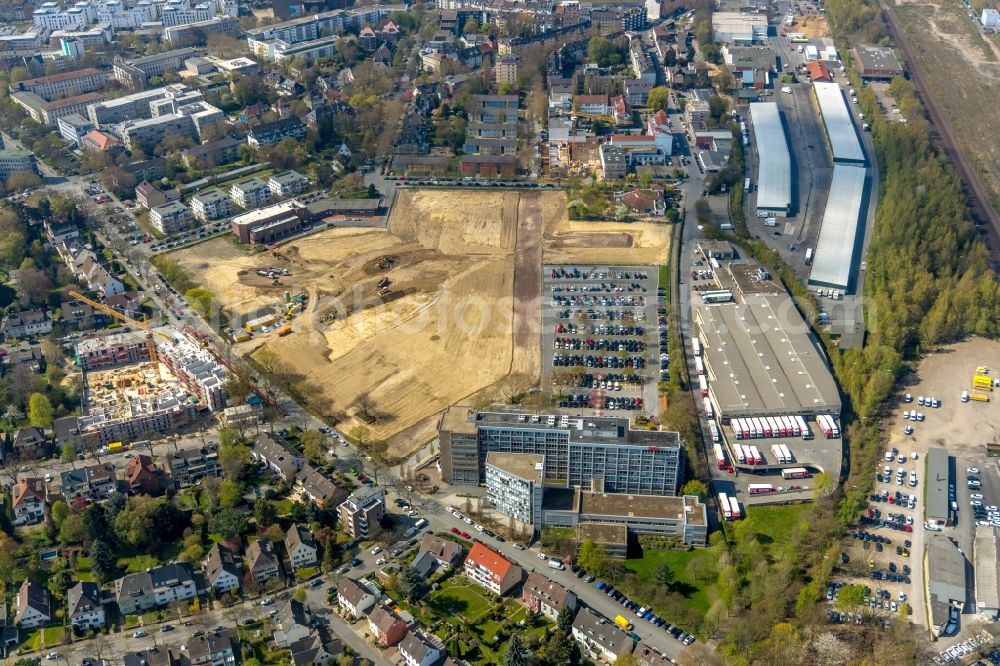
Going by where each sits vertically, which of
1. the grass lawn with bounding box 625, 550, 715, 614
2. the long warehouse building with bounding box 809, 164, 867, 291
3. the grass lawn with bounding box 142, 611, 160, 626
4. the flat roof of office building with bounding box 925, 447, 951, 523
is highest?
the long warehouse building with bounding box 809, 164, 867, 291

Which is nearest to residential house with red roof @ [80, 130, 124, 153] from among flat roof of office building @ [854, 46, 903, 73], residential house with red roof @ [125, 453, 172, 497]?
residential house with red roof @ [125, 453, 172, 497]

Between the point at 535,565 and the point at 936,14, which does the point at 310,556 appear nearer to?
the point at 535,565

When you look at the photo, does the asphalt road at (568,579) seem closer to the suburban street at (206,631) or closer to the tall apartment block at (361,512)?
the tall apartment block at (361,512)

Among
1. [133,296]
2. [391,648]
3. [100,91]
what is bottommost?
[391,648]

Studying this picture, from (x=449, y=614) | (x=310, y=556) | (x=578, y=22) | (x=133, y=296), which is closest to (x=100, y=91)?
(x=133, y=296)

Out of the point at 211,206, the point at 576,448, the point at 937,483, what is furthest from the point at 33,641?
the point at 211,206

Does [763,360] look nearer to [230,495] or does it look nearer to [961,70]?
[230,495]

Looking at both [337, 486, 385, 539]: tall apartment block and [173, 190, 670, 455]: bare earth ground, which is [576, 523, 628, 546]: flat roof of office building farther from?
[173, 190, 670, 455]: bare earth ground
